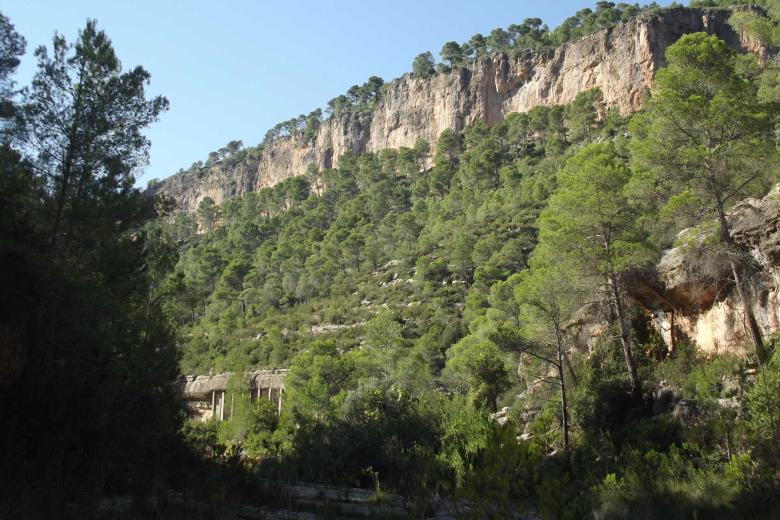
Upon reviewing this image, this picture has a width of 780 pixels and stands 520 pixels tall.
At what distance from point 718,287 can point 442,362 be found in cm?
1979

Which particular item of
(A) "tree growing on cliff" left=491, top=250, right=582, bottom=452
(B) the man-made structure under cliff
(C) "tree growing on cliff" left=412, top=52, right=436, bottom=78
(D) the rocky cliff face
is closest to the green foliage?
(A) "tree growing on cliff" left=491, top=250, right=582, bottom=452

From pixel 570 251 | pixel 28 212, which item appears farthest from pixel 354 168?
pixel 28 212

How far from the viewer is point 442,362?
3403cm

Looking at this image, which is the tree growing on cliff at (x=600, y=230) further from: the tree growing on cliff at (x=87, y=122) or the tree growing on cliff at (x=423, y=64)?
the tree growing on cliff at (x=423, y=64)

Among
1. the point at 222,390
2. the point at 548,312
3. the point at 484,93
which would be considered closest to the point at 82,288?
the point at 548,312

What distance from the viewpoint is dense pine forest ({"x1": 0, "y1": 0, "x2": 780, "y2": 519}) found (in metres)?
8.30

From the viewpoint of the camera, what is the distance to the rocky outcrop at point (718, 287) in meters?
14.5

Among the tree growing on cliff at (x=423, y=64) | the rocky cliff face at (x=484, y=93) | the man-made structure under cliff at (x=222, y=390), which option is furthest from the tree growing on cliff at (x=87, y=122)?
the tree growing on cliff at (x=423, y=64)

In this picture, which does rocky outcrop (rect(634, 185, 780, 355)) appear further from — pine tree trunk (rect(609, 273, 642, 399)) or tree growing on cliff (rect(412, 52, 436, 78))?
tree growing on cliff (rect(412, 52, 436, 78))

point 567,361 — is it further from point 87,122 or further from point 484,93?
point 484,93

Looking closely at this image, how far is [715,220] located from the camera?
15.0 metres

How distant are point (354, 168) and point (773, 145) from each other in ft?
249

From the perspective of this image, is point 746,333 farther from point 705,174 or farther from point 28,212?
point 28,212

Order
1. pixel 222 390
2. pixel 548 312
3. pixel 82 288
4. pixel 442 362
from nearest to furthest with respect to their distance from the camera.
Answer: pixel 82 288 → pixel 548 312 → pixel 442 362 → pixel 222 390
